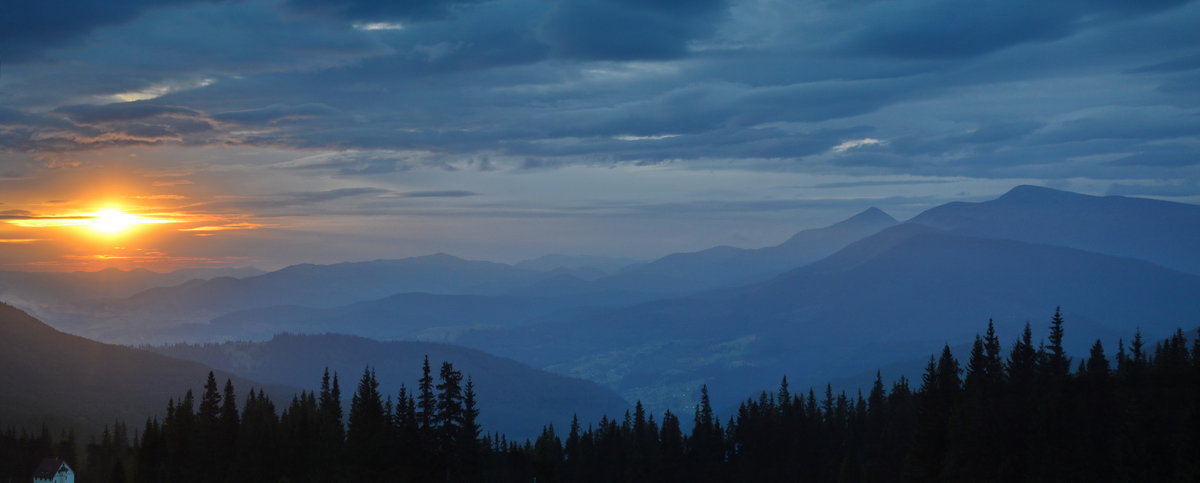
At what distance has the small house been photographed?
138 meters

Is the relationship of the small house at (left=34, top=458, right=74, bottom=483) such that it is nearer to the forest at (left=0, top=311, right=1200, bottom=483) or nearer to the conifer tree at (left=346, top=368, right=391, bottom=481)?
the forest at (left=0, top=311, right=1200, bottom=483)

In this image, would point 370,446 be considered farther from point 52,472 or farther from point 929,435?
point 52,472

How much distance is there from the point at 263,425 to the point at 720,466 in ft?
225

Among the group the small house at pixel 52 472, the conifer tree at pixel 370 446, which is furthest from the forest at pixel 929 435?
the small house at pixel 52 472

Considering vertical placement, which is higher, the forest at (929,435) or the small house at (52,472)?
the forest at (929,435)

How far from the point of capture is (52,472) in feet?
451

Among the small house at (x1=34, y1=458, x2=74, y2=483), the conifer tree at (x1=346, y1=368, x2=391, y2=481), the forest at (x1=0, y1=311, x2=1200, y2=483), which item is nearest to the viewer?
the forest at (x1=0, y1=311, x2=1200, y2=483)

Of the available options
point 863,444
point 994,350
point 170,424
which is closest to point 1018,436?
point 994,350

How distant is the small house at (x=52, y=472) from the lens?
137750 millimetres

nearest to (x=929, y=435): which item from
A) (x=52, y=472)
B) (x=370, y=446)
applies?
(x=370, y=446)

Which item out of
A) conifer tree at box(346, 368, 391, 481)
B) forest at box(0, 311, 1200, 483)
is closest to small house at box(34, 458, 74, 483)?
forest at box(0, 311, 1200, 483)

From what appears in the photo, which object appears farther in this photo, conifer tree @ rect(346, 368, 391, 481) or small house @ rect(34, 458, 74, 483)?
small house @ rect(34, 458, 74, 483)

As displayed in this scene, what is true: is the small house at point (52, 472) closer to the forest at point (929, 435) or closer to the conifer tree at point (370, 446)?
the forest at point (929, 435)

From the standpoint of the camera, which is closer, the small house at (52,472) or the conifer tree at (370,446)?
the conifer tree at (370,446)
